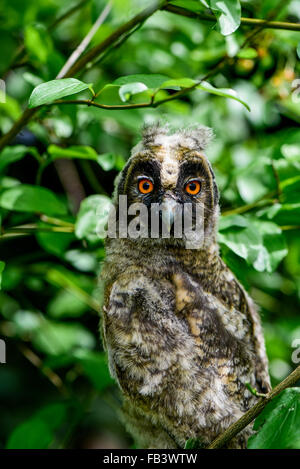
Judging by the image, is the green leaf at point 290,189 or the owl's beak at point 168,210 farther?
the green leaf at point 290,189

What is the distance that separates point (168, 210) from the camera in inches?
93.1

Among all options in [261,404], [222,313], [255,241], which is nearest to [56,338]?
[222,313]

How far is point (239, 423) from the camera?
1.81 m

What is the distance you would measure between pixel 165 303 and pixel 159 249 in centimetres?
32

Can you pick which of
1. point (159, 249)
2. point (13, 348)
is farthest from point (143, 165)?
point (13, 348)

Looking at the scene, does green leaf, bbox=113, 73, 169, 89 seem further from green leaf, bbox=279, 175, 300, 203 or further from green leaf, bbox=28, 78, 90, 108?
green leaf, bbox=279, 175, 300, 203

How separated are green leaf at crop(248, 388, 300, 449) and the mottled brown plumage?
589mm

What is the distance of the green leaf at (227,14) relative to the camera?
1.90m

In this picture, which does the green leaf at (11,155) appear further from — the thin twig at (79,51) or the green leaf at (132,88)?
the green leaf at (132,88)

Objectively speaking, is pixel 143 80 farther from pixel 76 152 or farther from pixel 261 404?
pixel 261 404

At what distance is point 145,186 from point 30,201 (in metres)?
0.58

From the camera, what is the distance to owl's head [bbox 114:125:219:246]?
8.03ft

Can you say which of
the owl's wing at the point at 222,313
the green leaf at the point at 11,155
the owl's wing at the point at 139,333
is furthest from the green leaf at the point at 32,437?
the green leaf at the point at 11,155

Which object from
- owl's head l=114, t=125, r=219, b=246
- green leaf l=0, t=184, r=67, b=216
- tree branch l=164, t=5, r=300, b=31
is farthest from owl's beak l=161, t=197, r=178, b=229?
tree branch l=164, t=5, r=300, b=31
